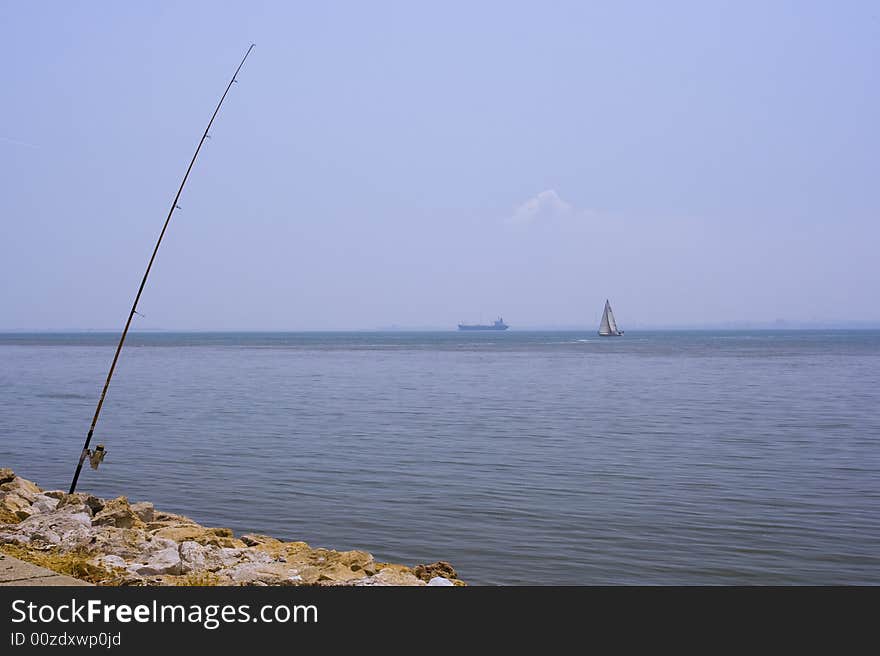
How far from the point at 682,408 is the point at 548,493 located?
14.1 m

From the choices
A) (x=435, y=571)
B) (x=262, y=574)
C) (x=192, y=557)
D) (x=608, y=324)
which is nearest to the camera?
(x=262, y=574)

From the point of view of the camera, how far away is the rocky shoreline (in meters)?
7.68

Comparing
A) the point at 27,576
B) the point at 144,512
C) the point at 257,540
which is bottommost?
the point at 257,540

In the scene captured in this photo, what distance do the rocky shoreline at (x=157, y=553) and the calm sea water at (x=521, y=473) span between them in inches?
48.0

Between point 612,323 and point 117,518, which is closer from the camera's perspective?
point 117,518

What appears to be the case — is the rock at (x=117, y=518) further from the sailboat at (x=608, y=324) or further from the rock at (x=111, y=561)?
the sailboat at (x=608, y=324)

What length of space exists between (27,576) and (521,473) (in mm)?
Answer: 10057

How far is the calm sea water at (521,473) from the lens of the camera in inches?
394

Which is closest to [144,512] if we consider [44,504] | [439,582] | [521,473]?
[44,504]

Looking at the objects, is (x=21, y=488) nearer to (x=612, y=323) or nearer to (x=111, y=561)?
(x=111, y=561)

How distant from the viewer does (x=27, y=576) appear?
240 inches

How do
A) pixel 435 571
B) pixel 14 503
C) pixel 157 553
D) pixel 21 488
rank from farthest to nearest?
pixel 21 488
pixel 14 503
pixel 435 571
pixel 157 553
